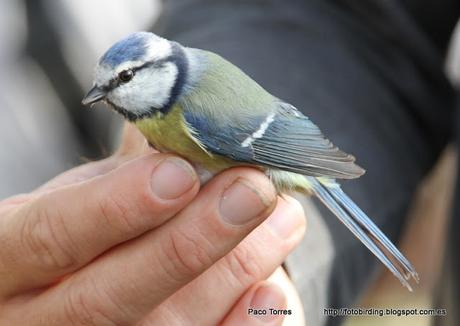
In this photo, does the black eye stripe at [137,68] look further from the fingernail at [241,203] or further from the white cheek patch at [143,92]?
the fingernail at [241,203]

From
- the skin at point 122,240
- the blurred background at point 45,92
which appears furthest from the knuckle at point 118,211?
the blurred background at point 45,92

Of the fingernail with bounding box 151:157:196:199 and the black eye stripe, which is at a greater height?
the black eye stripe

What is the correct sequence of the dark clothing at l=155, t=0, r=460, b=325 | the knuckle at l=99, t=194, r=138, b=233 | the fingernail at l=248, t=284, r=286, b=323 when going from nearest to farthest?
the knuckle at l=99, t=194, r=138, b=233 < the fingernail at l=248, t=284, r=286, b=323 < the dark clothing at l=155, t=0, r=460, b=325

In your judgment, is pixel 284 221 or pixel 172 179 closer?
pixel 172 179

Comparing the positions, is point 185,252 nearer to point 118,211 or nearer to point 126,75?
point 118,211

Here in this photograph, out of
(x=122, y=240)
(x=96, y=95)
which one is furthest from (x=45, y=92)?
(x=122, y=240)

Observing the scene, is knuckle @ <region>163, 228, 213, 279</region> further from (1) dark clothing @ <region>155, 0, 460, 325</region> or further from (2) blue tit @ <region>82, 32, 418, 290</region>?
(1) dark clothing @ <region>155, 0, 460, 325</region>

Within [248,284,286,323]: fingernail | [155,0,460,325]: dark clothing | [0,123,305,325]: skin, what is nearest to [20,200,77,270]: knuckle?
[0,123,305,325]: skin
